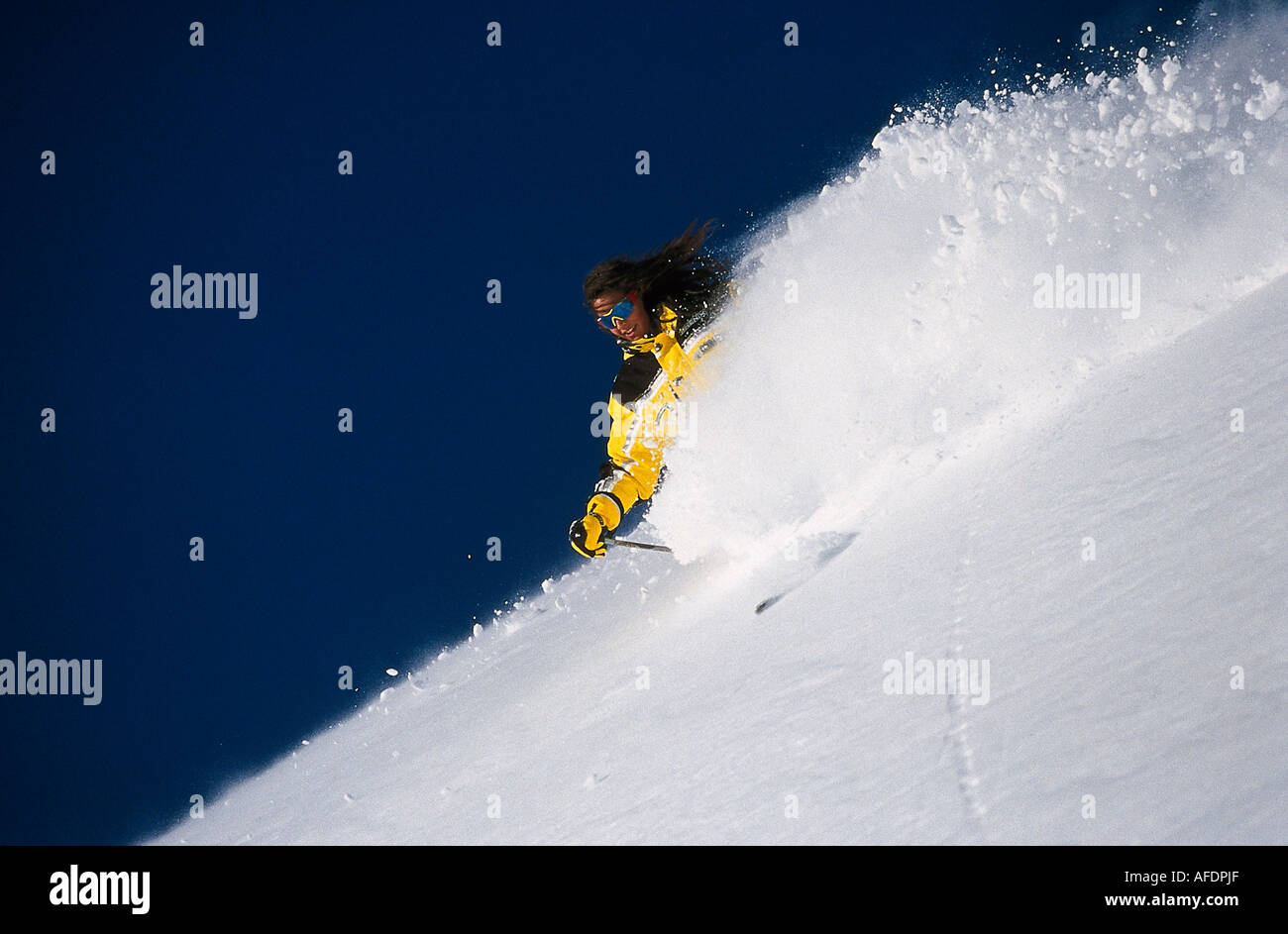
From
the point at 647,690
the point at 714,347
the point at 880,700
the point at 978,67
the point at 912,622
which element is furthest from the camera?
the point at 978,67

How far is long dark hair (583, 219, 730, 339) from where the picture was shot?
2943 mm

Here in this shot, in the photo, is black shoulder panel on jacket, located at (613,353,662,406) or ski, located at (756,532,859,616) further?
black shoulder panel on jacket, located at (613,353,662,406)

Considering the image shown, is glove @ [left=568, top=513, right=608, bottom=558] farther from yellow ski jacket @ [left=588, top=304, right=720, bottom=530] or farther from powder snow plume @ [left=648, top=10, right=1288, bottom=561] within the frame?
powder snow plume @ [left=648, top=10, right=1288, bottom=561]

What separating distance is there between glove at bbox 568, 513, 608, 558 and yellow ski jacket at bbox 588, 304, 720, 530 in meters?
0.09

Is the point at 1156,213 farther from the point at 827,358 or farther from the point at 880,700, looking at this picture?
the point at 880,700

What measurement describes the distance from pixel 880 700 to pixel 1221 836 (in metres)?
0.53

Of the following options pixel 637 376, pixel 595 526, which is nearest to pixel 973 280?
pixel 637 376

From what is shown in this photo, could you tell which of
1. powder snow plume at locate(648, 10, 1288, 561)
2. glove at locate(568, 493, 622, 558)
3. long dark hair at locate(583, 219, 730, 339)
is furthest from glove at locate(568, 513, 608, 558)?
long dark hair at locate(583, 219, 730, 339)

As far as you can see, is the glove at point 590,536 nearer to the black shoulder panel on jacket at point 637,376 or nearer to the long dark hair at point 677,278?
the black shoulder panel on jacket at point 637,376

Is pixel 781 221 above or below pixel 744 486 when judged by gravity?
above

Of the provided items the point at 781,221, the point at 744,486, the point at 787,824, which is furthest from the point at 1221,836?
the point at 781,221

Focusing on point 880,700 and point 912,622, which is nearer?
point 880,700

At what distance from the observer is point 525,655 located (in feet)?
11.1

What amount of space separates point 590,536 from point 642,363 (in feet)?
1.86
